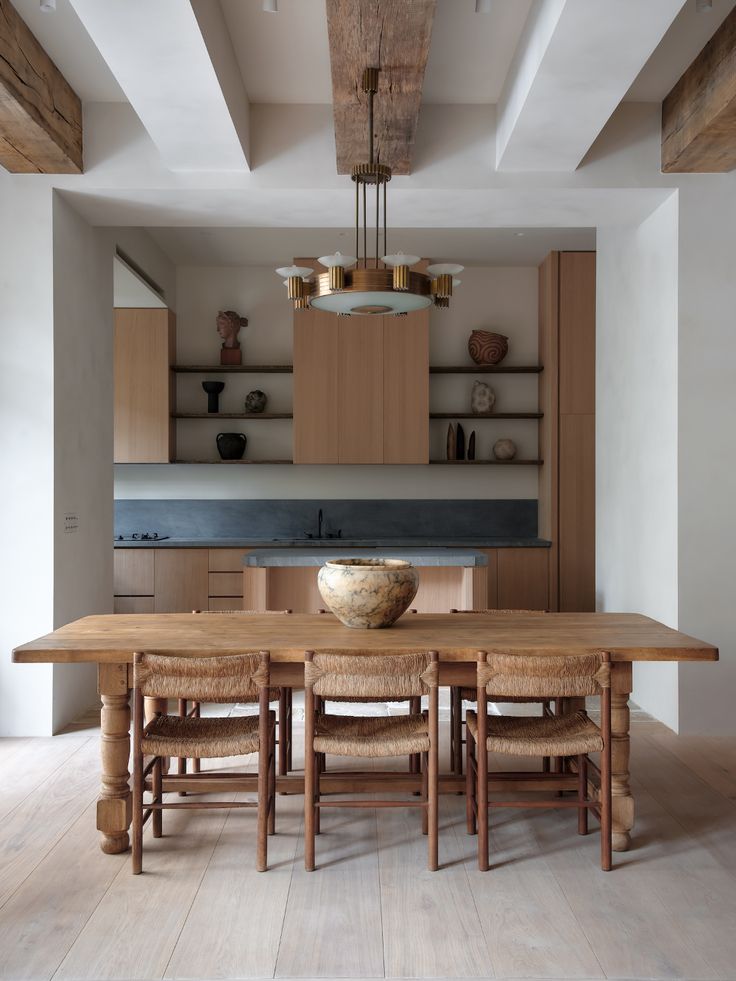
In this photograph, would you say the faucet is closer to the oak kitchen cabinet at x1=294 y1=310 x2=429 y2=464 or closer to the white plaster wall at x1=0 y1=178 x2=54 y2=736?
the oak kitchen cabinet at x1=294 y1=310 x2=429 y2=464

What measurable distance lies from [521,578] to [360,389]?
193cm

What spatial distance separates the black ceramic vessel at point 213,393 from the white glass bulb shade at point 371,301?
3.82 m

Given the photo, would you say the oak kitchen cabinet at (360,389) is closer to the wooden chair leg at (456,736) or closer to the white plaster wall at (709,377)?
the white plaster wall at (709,377)

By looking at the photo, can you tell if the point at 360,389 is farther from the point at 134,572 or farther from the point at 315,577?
the point at 134,572

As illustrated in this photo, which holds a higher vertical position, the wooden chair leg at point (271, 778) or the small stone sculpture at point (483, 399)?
the small stone sculpture at point (483, 399)

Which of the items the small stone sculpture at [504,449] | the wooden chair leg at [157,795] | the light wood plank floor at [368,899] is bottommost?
the light wood plank floor at [368,899]

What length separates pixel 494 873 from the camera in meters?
2.76

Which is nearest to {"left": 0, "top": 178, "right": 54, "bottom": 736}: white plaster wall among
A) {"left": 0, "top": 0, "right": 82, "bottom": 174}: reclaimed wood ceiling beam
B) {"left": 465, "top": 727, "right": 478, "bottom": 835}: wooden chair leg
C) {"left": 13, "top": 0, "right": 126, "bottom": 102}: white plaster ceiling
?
{"left": 0, "top": 0, "right": 82, "bottom": 174}: reclaimed wood ceiling beam

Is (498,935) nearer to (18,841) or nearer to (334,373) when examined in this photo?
(18,841)

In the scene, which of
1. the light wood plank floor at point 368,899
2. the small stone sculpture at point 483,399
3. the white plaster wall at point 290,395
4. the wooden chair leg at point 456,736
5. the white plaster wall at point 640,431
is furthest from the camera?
the white plaster wall at point 290,395

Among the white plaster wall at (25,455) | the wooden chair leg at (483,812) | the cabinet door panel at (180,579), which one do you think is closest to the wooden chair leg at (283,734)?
the wooden chair leg at (483,812)

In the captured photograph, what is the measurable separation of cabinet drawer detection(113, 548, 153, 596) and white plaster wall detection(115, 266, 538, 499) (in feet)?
3.05

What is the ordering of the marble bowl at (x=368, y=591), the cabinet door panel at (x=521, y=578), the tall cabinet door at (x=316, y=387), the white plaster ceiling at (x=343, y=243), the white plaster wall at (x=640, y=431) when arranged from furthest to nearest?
the tall cabinet door at (x=316, y=387) → the cabinet door panel at (x=521, y=578) → the white plaster ceiling at (x=343, y=243) → the white plaster wall at (x=640, y=431) → the marble bowl at (x=368, y=591)

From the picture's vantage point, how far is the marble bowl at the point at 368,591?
10.3 feet
